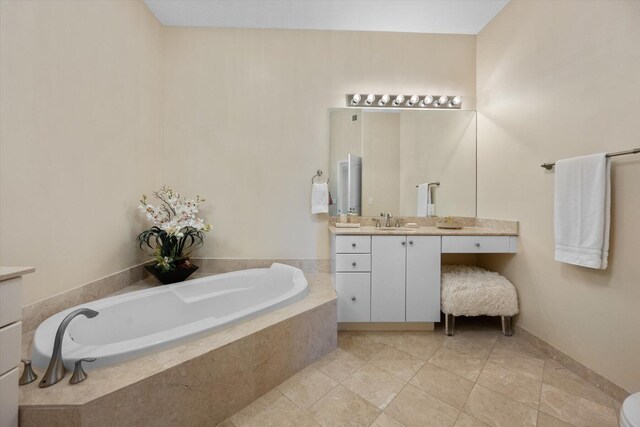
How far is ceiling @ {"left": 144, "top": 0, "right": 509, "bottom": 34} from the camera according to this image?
6.25ft

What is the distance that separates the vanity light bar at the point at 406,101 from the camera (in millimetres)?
2215

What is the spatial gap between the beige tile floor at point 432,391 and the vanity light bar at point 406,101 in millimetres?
2018

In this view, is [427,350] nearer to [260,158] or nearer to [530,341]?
[530,341]

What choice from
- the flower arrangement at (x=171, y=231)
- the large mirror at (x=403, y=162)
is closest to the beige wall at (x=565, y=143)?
the large mirror at (x=403, y=162)

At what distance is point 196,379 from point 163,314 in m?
0.83

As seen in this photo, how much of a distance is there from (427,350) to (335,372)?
69cm

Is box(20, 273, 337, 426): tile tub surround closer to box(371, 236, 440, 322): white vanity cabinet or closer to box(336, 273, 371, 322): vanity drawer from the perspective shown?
box(336, 273, 371, 322): vanity drawer

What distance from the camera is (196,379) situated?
99 centimetres

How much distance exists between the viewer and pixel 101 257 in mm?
1600

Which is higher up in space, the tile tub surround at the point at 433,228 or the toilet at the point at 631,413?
the tile tub surround at the point at 433,228

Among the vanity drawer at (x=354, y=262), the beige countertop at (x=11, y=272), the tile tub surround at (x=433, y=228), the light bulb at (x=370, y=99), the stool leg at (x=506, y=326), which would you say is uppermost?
the light bulb at (x=370, y=99)

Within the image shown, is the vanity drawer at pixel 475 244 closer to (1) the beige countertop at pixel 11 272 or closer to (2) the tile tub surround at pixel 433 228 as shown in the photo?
(2) the tile tub surround at pixel 433 228

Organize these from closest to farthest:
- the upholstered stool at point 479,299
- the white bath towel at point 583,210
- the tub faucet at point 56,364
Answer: the tub faucet at point 56,364 < the white bath towel at point 583,210 < the upholstered stool at point 479,299

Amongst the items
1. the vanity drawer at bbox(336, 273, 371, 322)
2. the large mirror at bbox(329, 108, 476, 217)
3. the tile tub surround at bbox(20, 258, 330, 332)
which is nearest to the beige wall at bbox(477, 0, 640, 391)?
the large mirror at bbox(329, 108, 476, 217)
